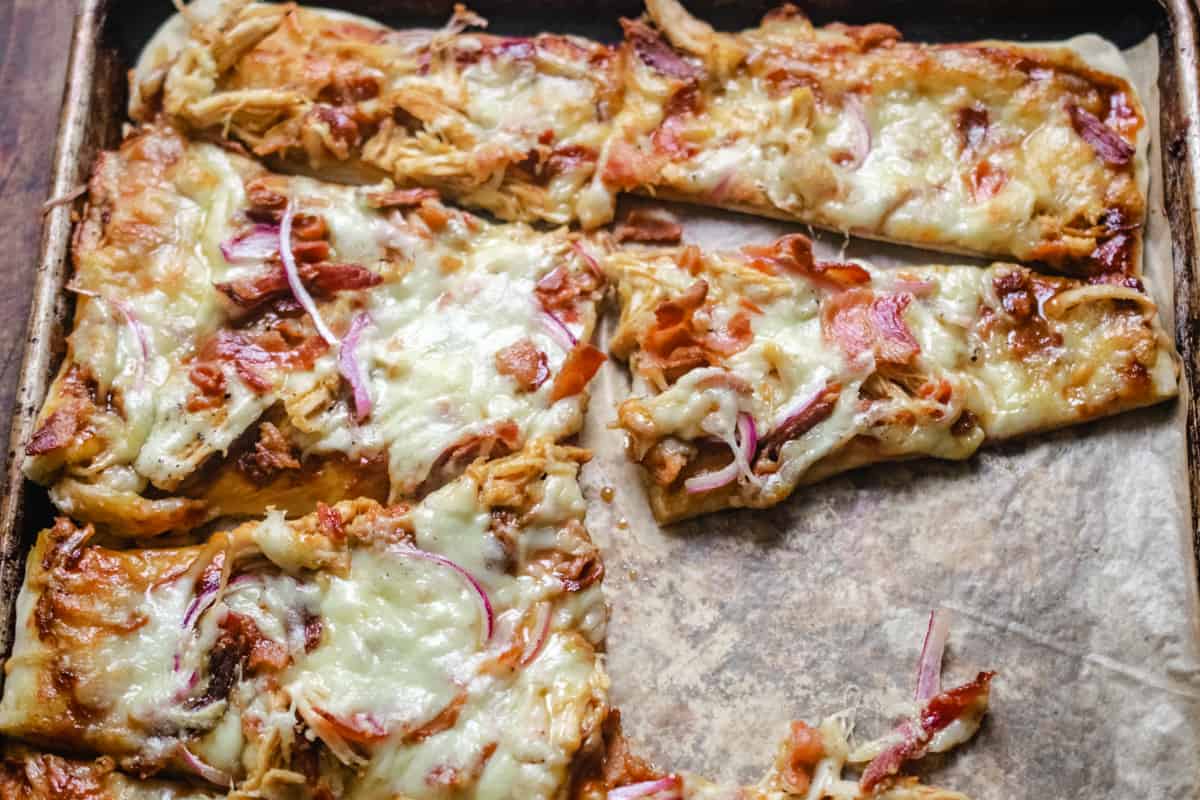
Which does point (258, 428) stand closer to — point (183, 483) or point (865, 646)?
point (183, 483)

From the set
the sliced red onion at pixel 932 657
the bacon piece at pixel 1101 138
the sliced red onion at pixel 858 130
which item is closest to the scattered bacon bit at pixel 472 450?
the sliced red onion at pixel 932 657

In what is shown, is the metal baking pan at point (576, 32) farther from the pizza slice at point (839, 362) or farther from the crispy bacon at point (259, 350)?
the crispy bacon at point (259, 350)

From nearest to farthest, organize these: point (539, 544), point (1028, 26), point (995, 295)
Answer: point (539, 544)
point (995, 295)
point (1028, 26)

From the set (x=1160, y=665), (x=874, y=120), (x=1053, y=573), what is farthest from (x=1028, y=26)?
(x=1160, y=665)

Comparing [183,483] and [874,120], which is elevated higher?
[874,120]

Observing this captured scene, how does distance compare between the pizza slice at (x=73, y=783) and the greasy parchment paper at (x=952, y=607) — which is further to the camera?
the greasy parchment paper at (x=952, y=607)

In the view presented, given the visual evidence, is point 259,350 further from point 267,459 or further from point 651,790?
point 651,790
